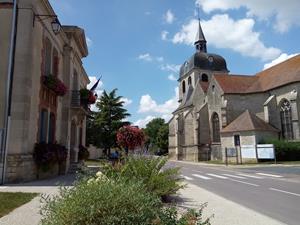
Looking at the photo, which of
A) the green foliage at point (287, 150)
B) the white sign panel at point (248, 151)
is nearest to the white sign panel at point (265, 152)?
the white sign panel at point (248, 151)

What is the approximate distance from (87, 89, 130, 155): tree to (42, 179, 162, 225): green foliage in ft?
135

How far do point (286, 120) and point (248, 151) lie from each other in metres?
8.30

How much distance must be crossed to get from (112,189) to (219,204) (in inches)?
225

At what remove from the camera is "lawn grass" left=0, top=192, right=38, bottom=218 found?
Result: 7550mm

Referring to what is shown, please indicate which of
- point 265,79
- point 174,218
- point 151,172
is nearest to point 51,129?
point 151,172

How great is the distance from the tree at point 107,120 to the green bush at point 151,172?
36.1 meters

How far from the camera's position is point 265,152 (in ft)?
113

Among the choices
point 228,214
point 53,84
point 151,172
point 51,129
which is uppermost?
point 53,84

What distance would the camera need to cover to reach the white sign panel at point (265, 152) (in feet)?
111

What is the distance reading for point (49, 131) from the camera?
58.1 ft

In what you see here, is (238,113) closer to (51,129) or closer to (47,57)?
(51,129)

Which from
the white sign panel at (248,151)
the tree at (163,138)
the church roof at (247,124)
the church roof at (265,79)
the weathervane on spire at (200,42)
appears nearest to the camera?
the white sign panel at (248,151)

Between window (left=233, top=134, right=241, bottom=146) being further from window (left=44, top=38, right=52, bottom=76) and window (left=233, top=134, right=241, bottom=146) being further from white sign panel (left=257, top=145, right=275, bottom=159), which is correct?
window (left=44, top=38, right=52, bottom=76)

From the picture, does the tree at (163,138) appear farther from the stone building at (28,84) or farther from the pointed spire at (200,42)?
the stone building at (28,84)
